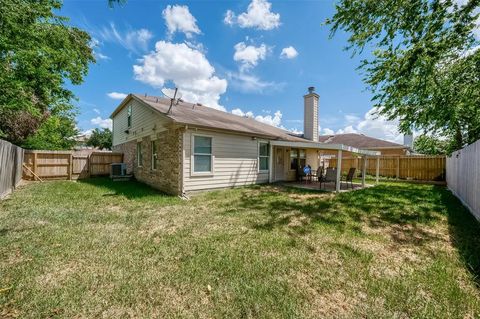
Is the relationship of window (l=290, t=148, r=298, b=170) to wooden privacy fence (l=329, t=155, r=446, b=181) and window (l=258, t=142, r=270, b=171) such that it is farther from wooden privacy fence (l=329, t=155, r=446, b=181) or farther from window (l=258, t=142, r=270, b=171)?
wooden privacy fence (l=329, t=155, r=446, b=181)

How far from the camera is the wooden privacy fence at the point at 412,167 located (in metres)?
14.3

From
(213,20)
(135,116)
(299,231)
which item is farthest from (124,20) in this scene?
(299,231)

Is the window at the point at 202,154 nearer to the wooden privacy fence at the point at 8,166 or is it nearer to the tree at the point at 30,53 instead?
the tree at the point at 30,53

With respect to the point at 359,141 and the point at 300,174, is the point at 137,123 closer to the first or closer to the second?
the point at 300,174

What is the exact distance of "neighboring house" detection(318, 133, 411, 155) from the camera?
24.5 m

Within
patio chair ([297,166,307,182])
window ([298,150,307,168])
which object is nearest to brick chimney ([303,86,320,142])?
window ([298,150,307,168])

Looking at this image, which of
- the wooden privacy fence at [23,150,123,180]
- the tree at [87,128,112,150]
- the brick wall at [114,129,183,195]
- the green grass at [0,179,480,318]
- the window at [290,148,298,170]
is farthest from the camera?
the tree at [87,128,112,150]

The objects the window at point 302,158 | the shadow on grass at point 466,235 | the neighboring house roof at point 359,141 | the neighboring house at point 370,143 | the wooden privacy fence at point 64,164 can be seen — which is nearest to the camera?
the shadow on grass at point 466,235

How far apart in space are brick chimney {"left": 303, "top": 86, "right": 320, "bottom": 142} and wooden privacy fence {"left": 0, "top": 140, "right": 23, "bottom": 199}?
15.9m

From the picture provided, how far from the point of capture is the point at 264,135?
1150 cm

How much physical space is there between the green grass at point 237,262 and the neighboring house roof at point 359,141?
21117mm

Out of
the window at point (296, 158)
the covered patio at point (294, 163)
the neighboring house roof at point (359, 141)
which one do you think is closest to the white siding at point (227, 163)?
the covered patio at point (294, 163)

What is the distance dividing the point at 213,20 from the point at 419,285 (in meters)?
12.2

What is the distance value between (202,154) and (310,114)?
1025 cm
